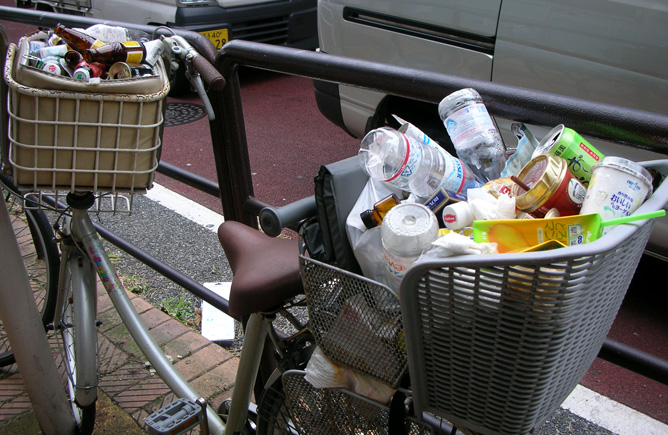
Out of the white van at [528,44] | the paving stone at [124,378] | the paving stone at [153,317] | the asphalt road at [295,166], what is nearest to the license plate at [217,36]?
the asphalt road at [295,166]

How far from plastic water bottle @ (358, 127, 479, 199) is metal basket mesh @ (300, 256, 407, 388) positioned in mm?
231

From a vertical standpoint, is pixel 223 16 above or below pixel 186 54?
below

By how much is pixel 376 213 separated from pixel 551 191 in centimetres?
31

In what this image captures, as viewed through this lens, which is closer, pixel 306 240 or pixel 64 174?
pixel 306 240

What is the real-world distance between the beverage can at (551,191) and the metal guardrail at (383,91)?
25 centimetres

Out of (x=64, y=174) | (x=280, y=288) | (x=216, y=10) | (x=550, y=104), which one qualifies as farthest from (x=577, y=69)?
(x=216, y=10)

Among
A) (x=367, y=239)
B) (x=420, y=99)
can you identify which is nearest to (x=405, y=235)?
(x=367, y=239)

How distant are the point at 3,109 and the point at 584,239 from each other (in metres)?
1.45

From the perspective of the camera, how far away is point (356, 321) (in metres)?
1.16

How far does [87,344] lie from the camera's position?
202cm

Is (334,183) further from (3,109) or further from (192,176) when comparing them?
(192,176)

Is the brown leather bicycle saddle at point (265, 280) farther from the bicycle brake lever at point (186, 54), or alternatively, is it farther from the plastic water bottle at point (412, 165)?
the bicycle brake lever at point (186, 54)

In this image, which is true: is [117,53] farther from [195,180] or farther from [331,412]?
[331,412]

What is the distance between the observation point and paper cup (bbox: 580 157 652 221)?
0.99 m
